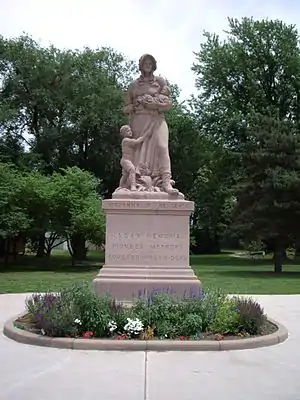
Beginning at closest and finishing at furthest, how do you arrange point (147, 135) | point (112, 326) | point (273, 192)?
1. point (112, 326)
2. point (147, 135)
3. point (273, 192)

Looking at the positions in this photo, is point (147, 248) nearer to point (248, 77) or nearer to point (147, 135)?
point (147, 135)

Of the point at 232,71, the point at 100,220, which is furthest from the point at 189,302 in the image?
the point at 232,71

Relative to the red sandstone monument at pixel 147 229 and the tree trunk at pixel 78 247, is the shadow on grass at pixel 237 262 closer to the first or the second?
the tree trunk at pixel 78 247

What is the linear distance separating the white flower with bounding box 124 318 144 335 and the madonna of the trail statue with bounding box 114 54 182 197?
3.99m

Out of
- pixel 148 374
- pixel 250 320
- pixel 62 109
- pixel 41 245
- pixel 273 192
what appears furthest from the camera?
pixel 62 109

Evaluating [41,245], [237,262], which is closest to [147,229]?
[41,245]

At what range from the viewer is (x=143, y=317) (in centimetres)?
781

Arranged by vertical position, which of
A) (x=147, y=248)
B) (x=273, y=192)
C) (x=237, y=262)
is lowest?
(x=237, y=262)

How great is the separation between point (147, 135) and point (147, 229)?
211 cm

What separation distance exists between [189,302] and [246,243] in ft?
62.4

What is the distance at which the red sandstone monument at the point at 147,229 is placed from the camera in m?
10.2

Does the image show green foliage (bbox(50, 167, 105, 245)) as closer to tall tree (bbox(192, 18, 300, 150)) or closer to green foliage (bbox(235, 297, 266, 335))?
tall tree (bbox(192, 18, 300, 150))

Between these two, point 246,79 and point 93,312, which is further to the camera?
point 246,79

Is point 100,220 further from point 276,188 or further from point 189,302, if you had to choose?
point 189,302
